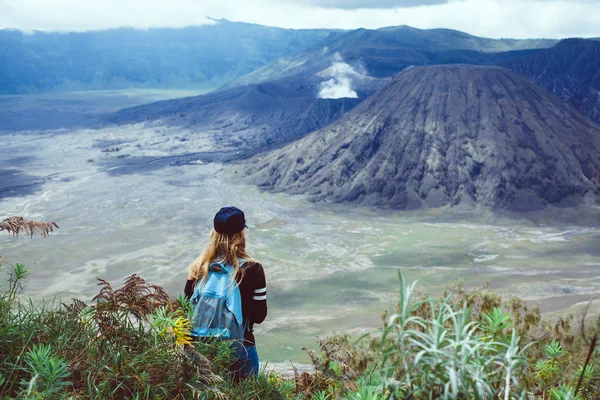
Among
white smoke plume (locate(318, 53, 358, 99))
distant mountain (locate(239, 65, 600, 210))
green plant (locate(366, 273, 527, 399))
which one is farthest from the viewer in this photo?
white smoke plume (locate(318, 53, 358, 99))

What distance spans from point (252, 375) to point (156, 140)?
6230 centimetres

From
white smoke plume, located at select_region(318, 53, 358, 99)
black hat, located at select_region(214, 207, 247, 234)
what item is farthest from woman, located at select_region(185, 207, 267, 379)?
white smoke plume, located at select_region(318, 53, 358, 99)

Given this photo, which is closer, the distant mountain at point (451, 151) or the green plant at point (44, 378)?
the green plant at point (44, 378)

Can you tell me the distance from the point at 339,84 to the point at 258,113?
47.3 feet

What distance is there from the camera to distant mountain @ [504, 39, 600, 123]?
62.4m

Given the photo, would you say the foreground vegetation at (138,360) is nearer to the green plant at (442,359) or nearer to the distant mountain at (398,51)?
the green plant at (442,359)

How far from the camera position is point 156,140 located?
208 feet

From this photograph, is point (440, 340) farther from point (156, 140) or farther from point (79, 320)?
point (156, 140)

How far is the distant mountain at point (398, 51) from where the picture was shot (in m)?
94.9

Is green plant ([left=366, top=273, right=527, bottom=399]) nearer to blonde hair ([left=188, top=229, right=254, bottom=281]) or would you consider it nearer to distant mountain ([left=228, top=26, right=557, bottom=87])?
blonde hair ([left=188, top=229, right=254, bottom=281])

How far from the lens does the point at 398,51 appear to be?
339 feet

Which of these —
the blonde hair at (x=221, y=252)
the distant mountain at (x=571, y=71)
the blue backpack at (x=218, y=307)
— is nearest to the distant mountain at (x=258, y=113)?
the distant mountain at (x=571, y=71)

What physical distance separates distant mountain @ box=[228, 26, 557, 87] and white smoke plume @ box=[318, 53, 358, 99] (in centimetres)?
381

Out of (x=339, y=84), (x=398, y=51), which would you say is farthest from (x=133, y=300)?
(x=398, y=51)
